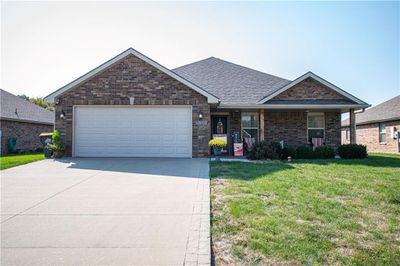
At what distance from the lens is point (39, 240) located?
11.0 feet

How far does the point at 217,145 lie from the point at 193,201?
6283mm

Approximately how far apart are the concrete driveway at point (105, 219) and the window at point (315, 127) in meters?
9.81

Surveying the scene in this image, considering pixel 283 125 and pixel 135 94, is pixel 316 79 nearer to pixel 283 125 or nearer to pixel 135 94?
pixel 283 125

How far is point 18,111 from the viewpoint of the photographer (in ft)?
63.6

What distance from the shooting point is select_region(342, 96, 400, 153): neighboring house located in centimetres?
1891

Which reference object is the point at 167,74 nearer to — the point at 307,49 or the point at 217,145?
the point at 217,145

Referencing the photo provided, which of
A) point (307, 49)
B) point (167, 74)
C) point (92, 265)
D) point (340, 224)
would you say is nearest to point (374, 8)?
point (307, 49)

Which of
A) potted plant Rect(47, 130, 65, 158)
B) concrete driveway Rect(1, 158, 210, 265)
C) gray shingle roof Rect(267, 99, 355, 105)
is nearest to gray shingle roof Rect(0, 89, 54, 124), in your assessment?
potted plant Rect(47, 130, 65, 158)

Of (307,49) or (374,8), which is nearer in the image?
(374,8)

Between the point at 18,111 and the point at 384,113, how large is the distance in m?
29.4

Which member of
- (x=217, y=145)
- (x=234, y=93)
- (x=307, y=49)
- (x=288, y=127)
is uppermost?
(x=307, y=49)

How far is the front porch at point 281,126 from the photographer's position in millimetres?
14680

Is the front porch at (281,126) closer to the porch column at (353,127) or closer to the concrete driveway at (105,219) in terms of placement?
the porch column at (353,127)

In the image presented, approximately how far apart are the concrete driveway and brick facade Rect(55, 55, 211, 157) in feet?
15.1
